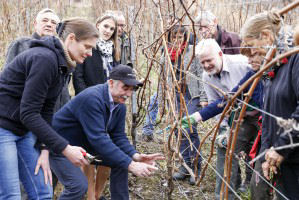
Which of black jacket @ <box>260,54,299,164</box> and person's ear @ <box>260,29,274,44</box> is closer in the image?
black jacket @ <box>260,54,299,164</box>

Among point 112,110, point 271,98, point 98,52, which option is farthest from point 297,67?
point 98,52

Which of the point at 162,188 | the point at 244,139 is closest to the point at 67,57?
the point at 244,139

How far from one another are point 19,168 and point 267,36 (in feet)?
5.35

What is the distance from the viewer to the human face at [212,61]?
8.42 ft

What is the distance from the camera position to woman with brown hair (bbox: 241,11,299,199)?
1733 millimetres

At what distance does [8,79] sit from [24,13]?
12.8 feet

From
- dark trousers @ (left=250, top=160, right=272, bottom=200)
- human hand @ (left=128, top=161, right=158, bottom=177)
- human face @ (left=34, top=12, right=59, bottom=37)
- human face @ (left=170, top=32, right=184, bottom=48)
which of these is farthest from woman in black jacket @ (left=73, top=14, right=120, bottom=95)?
dark trousers @ (left=250, top=160, right=272, bottom=200)

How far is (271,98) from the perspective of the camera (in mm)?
1872

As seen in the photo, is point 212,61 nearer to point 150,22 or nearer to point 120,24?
point 120,24

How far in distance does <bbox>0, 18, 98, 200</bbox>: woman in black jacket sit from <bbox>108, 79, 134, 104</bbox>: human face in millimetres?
353

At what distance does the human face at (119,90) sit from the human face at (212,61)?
0.58 m

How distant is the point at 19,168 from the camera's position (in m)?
2.13

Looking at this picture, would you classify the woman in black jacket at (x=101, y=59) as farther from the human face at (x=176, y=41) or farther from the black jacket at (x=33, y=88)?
the black jacket at (x=33, y=88)

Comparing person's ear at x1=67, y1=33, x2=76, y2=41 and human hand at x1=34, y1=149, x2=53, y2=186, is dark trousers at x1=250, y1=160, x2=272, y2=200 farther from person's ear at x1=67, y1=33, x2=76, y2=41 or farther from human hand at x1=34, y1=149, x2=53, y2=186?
person's ear at x1=67, y1=33, x2=76, y2=41
